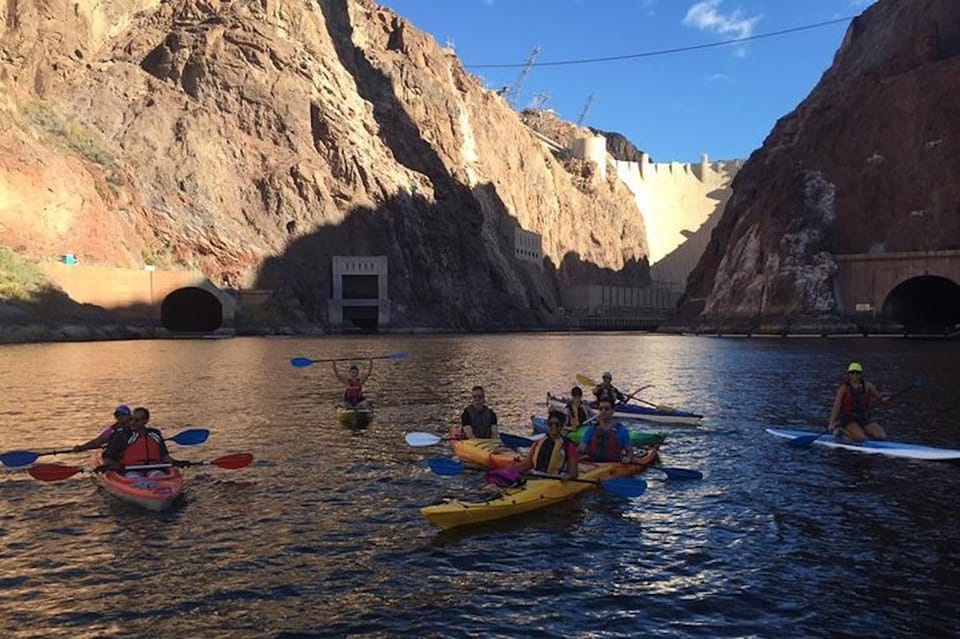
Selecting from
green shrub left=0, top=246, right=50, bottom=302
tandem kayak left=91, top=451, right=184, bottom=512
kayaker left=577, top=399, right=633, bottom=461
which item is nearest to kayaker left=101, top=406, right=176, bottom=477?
tandem kayak left=91, top=451, right=184, bottom=512

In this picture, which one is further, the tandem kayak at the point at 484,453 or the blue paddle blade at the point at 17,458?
the tandem kayak at the point at 484,453

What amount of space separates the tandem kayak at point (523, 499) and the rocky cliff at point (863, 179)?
7661 cm

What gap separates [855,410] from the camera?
64.6ft

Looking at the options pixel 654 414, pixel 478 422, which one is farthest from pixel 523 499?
pixel 654 414

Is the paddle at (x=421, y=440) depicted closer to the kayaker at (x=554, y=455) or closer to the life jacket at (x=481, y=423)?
the life jacket at (x=481, y=423)

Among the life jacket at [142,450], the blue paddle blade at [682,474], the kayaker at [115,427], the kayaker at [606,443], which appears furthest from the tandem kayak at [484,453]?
the kayaker at [115,427]

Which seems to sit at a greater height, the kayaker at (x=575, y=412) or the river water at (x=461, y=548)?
the kayaker at (x=575, y=412)

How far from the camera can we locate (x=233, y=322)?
84.2 metres

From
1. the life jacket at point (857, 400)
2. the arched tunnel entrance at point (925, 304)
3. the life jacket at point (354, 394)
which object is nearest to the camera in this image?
the life jacket at point (857, 400)

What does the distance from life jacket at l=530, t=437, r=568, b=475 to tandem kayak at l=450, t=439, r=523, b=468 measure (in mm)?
1030

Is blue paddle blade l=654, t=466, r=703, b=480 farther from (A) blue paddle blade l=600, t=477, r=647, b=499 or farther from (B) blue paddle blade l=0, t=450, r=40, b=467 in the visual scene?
(B) blue paddle blade l=0, t=450, r=40, b=467

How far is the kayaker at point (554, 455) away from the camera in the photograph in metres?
14.9

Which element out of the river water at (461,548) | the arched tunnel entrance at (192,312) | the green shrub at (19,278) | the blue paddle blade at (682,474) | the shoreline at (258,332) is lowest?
the river water at (461,548)

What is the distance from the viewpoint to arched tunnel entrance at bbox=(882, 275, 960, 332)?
85.9 m
